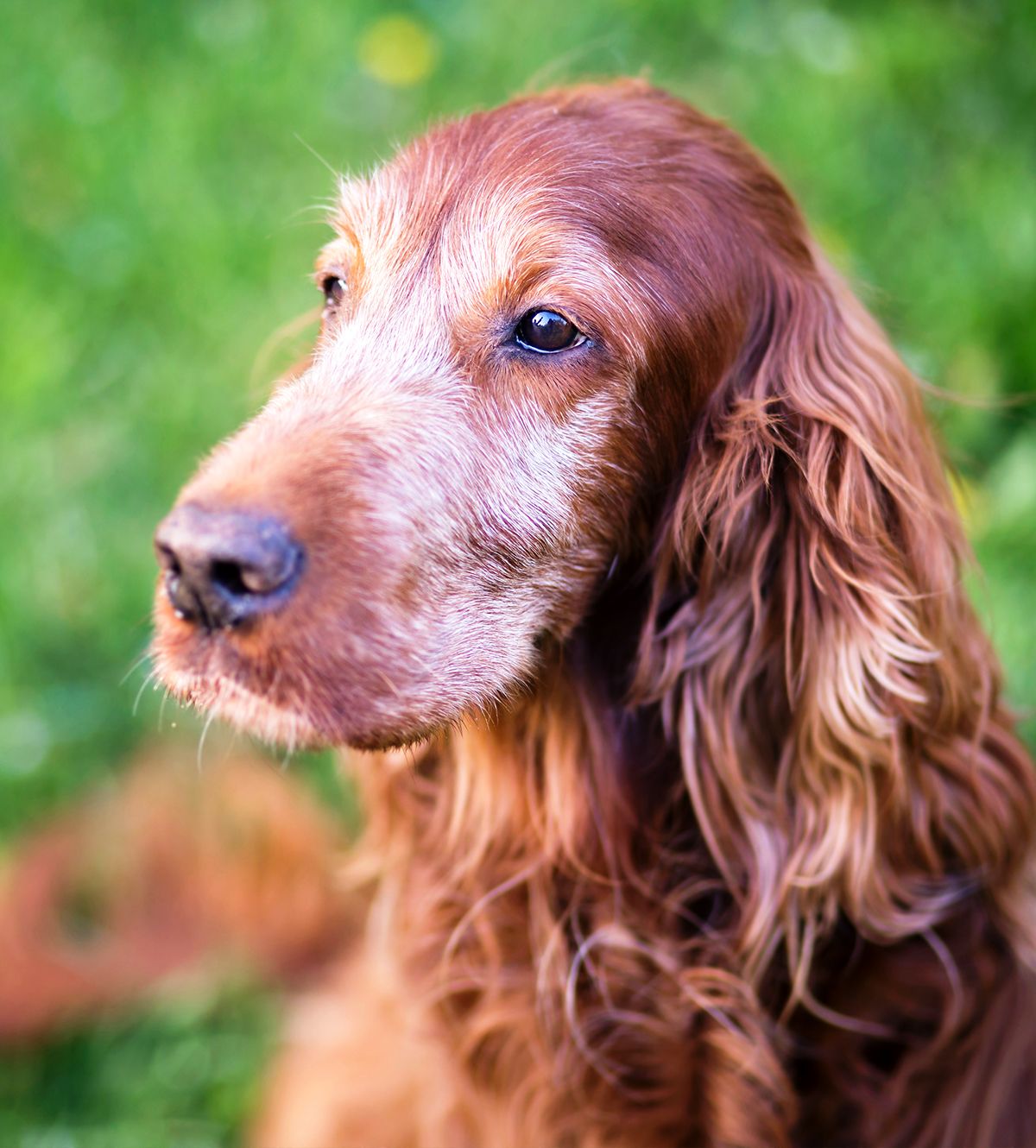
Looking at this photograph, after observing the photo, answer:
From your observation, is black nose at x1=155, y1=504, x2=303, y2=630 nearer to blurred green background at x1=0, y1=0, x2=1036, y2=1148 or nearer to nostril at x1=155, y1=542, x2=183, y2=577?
nostril at x1=155, y1=542, x2=183, y2=577

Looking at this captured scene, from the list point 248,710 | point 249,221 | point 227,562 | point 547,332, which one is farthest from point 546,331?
point 249,221

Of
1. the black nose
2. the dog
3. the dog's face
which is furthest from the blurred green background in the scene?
the black nose

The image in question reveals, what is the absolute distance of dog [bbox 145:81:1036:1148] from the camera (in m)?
2.11

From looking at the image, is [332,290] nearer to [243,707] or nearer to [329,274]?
[329,274]

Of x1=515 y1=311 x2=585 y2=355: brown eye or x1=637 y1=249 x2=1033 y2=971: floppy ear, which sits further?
x1=637 y1=249 x2=1033 y2=971: floppy ear

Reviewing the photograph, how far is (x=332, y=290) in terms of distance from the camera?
98.1 inches

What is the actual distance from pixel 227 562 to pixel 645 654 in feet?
2.76

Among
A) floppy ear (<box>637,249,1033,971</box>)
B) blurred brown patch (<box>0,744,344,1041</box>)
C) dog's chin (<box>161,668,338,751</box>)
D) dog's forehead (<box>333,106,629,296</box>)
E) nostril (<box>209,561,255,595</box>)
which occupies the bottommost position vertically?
blurred brown patch (<box>0,744,344,1041</box>)

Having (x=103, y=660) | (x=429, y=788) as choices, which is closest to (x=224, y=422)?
(x=103, y=660)

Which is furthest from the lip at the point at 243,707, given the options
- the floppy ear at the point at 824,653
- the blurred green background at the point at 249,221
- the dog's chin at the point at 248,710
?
the blurred green background at the point at 249,221

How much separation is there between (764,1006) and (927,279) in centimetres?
301

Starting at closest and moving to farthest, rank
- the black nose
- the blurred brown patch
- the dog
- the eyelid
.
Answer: the black nose < the dog < the eyelid < the blurred brown patch

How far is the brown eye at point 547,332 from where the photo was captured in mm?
2143

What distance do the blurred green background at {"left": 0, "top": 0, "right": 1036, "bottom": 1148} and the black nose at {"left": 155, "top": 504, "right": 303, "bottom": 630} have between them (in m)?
2.11
